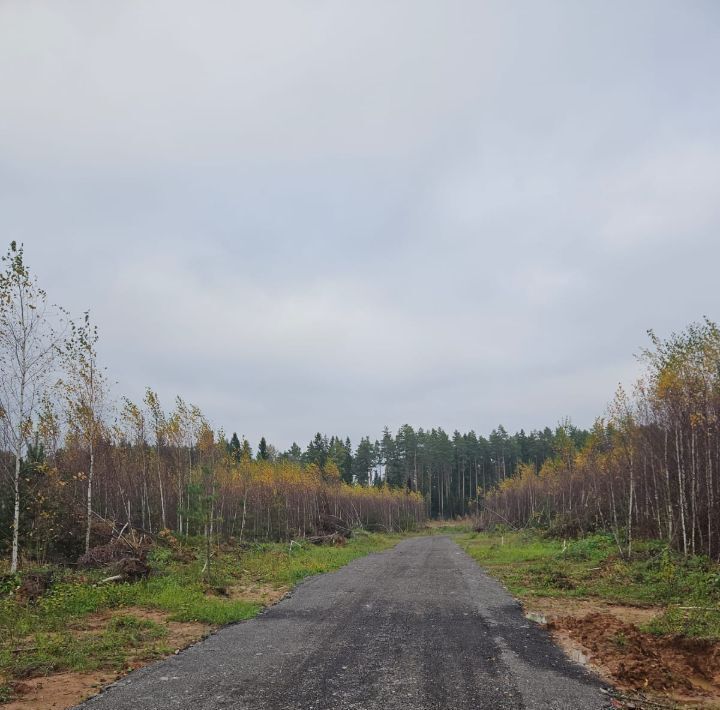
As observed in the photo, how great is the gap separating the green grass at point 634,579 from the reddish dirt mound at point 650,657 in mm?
731

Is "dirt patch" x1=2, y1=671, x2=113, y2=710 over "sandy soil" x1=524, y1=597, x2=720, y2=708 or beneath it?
over

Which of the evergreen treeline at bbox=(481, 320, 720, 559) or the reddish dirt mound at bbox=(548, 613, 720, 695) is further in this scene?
the evergreen treeline at bbox=(481, 320, 720, 559)

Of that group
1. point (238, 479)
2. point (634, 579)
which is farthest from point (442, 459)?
point (634, 579)

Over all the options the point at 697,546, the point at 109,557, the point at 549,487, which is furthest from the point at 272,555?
the point at 549,487

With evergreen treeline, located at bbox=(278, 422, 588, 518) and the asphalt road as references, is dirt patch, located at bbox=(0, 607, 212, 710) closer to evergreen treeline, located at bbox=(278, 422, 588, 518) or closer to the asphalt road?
the asphalt road

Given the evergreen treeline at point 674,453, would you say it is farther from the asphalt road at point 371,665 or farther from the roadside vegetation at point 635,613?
the asphalt road at point 371,665

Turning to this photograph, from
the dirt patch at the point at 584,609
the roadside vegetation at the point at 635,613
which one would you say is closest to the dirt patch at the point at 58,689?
the roadside vegetation at the point at 635,613

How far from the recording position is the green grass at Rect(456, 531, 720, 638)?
35.2ft

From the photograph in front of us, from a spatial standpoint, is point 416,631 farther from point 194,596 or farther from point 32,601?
point 32,601

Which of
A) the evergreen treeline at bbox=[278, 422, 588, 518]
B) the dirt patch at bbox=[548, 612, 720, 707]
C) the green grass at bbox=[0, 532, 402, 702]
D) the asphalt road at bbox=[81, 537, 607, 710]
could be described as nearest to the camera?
the asphalt road at bbox=[81, 537, 607, 710]

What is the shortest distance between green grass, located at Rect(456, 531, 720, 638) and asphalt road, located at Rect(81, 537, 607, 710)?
286 centimetres

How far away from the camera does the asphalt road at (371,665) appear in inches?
258

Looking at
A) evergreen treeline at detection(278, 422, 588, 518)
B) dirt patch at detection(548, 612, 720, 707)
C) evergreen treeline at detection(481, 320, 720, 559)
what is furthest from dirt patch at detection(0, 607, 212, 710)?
evergreen treeline at detection(278, 422, 588, 518)

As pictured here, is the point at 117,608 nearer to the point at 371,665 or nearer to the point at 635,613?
the point at 371,665
